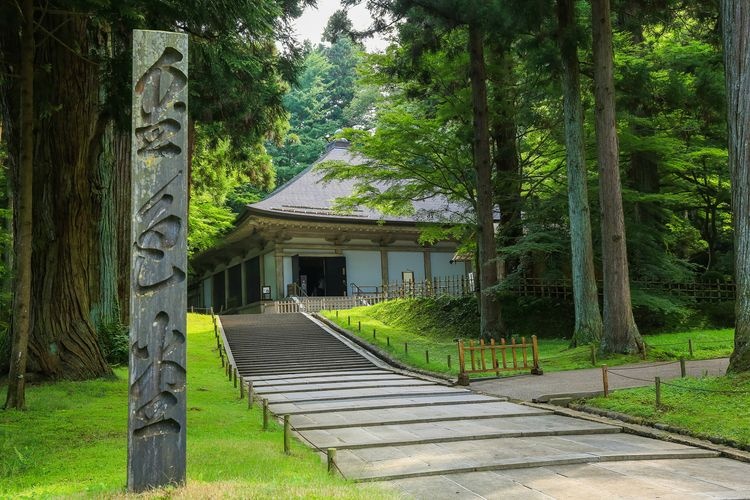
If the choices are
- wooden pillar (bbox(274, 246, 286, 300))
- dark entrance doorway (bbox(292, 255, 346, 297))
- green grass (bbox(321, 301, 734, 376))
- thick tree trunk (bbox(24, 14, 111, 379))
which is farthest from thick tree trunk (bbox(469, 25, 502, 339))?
dark entrance doorway (bbox(292, 255, 346, 297))

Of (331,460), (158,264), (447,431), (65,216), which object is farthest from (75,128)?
(331,460)

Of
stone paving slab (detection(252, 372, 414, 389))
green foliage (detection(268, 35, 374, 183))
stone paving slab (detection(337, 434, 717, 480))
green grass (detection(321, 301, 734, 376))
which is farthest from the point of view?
green foliage (detection(268, 35, 374, 183))

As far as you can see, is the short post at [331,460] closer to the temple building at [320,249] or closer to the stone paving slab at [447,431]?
the stone paving slab at [447,431]

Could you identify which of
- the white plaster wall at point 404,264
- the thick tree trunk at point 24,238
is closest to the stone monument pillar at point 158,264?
the thick tree trunk at point 24,238

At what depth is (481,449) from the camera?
21.4 ft

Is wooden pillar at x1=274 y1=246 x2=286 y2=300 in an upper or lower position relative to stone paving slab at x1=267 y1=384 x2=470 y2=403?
upper

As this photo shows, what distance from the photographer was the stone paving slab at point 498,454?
18.7 ft

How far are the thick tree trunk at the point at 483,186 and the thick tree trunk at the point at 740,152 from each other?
8313 mm

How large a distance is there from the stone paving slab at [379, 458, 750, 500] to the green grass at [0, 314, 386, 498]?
795 millimetres

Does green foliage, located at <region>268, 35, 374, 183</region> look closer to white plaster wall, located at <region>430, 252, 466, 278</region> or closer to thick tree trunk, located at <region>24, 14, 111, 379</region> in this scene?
white plaster wall, located at <region>430, 252, 466, 278</region>

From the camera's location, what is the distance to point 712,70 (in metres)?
16.5

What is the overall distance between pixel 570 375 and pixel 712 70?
997 centimetres

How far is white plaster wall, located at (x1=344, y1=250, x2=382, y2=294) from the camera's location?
28562 millimetres

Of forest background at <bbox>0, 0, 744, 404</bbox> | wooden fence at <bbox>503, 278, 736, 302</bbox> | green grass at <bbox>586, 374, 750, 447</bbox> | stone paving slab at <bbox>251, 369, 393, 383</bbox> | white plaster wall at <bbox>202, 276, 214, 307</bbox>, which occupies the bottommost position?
stone paving slab at <bbox>251, 369, 393, 383</bbox>
